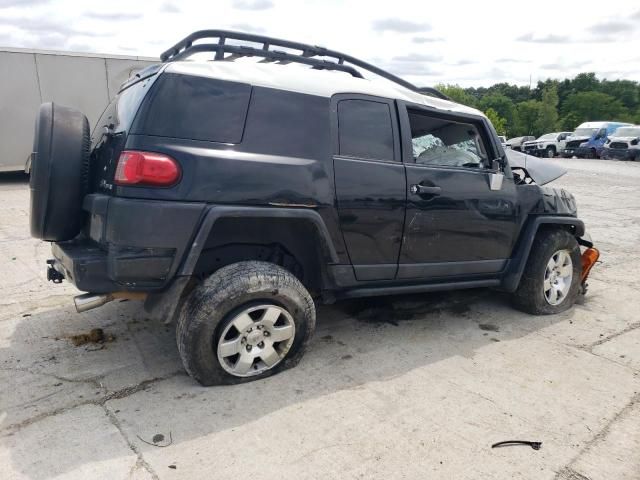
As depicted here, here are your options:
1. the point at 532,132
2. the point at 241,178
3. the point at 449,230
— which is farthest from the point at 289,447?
the point at 532,132

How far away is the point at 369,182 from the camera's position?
337 cm

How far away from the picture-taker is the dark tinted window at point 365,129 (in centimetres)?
336

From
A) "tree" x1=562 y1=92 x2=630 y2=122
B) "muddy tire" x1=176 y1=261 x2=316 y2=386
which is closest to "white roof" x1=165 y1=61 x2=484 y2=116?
"muddy tire" x1=176 y1=261 x2=316 y2=386

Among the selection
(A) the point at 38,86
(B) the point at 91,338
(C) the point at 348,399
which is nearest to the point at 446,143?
(C) the point at 348,399

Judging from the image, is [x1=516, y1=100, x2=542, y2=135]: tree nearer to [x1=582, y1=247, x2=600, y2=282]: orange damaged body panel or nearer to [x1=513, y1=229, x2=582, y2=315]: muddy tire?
[x1=582, y1=247, x2=600, y2=282]: orange damaged body panel

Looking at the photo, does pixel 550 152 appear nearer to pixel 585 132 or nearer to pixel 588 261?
pixel 585 132

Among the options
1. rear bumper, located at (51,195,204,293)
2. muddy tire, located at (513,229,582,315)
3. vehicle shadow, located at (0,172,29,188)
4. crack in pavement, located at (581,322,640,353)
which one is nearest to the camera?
rear bumper, located at (51,195,204,293)

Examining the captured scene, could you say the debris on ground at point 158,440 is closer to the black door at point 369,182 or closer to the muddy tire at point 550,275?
the black door at point 369,182

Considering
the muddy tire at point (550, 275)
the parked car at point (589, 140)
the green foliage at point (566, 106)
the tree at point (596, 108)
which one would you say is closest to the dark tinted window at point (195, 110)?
the muddy tire at point (550, 275)

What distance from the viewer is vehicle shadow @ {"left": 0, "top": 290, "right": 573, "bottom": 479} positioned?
2.74 metres

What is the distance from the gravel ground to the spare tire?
39.1 inches

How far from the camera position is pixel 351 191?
330 cm

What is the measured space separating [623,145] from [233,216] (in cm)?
2693

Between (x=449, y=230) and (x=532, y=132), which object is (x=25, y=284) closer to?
(x=449, y=230)
